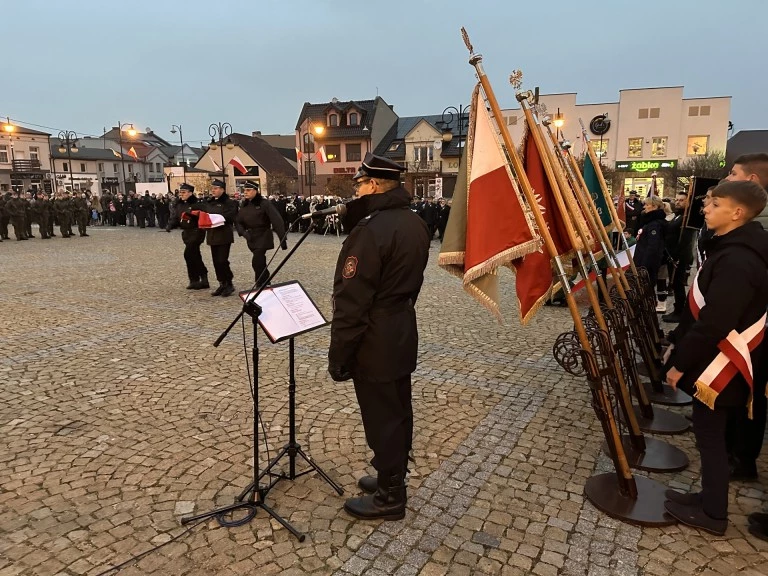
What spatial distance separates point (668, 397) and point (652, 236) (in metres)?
3.81

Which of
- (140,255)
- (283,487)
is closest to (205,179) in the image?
(140,255)

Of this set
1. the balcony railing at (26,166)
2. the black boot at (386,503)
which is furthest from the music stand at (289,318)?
the balcony railing at (26,166)

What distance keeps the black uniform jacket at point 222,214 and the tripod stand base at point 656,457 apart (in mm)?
7520

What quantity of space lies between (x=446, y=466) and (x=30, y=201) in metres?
24.4

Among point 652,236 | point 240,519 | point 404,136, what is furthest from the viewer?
point 404,136

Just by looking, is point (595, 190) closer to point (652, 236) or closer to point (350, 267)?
point (652, 236)

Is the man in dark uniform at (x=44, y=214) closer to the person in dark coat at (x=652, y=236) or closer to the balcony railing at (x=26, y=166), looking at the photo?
the person in dark coat at (x=652, y=236)

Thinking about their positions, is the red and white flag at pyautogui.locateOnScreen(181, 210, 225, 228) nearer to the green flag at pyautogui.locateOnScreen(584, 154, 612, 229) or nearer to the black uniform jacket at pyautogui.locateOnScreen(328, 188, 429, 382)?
the green flag at pyautogui.locateOnScreen(584, 154, 612, 229)

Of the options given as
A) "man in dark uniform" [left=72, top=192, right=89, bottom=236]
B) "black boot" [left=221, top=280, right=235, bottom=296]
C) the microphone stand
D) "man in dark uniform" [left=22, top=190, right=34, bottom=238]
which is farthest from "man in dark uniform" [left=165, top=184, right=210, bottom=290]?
"man in dark uniform" [left=72, top=192, right=89, bottom=236]

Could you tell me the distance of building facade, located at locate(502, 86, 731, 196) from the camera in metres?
40.5

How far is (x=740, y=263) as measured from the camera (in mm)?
2670

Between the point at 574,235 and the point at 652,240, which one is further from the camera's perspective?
the point at 652,240

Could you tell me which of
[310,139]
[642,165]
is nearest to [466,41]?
[310,139]

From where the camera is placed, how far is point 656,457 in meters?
3.88
